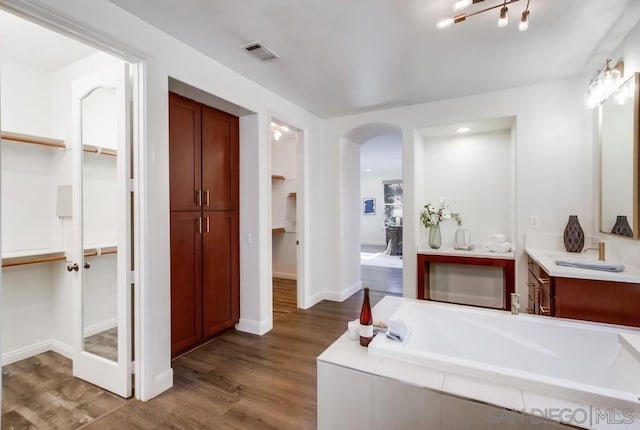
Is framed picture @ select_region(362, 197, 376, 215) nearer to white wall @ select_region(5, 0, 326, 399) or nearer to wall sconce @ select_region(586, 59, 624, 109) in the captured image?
white wall @ select_region(5, 0, 326, 399)

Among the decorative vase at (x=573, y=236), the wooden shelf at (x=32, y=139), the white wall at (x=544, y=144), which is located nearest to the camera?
the wooden shelf at (x=32, y=139)

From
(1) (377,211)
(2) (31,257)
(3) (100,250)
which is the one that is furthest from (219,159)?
(1) (377,211)

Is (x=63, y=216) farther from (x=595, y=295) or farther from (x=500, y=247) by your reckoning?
(x=500, y=247)

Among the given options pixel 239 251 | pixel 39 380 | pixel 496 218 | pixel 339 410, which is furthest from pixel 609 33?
pixel 39 380

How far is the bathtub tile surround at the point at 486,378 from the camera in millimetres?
1114

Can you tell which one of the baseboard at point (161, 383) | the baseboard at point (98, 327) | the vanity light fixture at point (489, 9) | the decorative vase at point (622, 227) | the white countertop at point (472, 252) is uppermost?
the vanity light fixture at point (489, 9)

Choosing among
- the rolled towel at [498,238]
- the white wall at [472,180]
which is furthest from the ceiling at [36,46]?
the rolled towel at [498,238]

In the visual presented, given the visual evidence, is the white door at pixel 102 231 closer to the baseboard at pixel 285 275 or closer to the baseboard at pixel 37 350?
the baseboard at pixel 37 350

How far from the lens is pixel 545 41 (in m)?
2.39

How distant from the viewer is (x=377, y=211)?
10.5 metres

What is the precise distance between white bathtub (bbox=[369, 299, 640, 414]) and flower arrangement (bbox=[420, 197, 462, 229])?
2.16 m

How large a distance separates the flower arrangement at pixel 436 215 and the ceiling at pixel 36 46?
3.96 m

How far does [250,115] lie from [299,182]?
115 centimetres

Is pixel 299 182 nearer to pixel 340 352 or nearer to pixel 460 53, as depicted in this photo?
pixel 460 53
